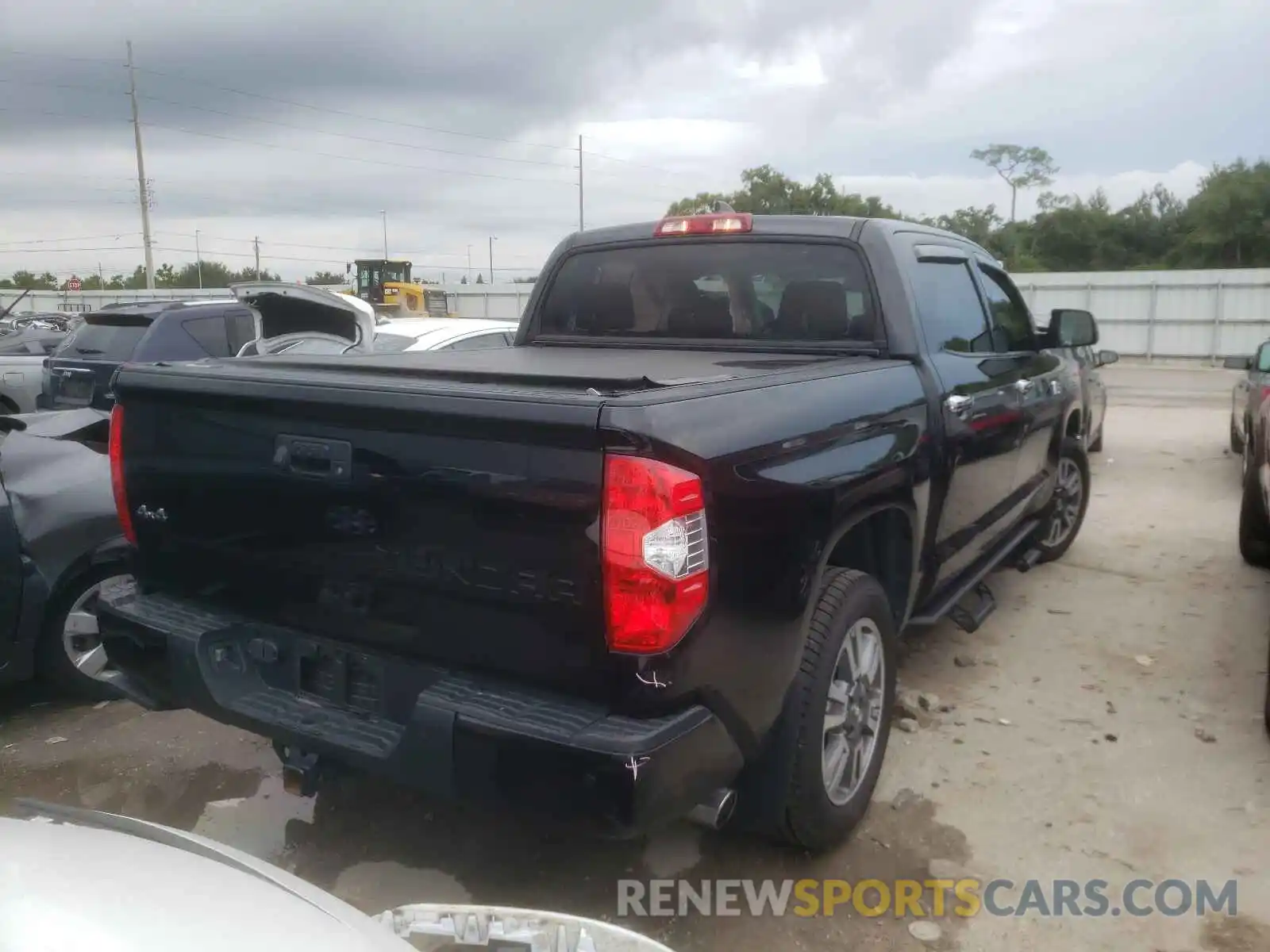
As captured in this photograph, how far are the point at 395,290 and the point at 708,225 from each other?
24556mm

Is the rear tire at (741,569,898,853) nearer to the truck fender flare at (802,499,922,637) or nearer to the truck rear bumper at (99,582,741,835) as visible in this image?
the truck fender flare at (802,499,922,637)

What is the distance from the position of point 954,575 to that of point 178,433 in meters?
3.01

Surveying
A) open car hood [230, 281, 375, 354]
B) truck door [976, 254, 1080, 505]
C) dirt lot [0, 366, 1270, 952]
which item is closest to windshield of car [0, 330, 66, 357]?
open car hood [230, 281, 375, 354]

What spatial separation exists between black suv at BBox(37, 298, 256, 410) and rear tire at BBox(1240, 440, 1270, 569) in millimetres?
8079

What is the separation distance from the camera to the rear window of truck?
397 cm

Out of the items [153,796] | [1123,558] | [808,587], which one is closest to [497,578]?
[808,587]

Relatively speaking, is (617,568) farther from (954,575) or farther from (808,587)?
(954,575)

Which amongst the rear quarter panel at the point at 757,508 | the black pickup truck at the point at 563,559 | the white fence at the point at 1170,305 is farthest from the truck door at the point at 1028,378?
the white fence at the point at 1170,305

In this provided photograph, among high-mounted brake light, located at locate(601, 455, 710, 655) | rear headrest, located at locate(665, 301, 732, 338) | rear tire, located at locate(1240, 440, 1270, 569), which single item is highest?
rear headrest, located at locate(665, 301, 732, 338)

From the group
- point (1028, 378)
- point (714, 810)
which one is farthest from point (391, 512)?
point (1028, 378)

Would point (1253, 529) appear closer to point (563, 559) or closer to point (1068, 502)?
point (1068, 502)

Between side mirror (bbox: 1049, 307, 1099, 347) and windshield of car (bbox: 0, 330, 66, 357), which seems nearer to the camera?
side mirror (bbox: 1049, 307, 1099, 347)

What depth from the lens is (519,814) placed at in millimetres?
2348

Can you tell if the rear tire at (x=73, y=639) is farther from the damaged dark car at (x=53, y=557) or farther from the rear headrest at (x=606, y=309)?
the rear headrest at (x=606, y=309)
